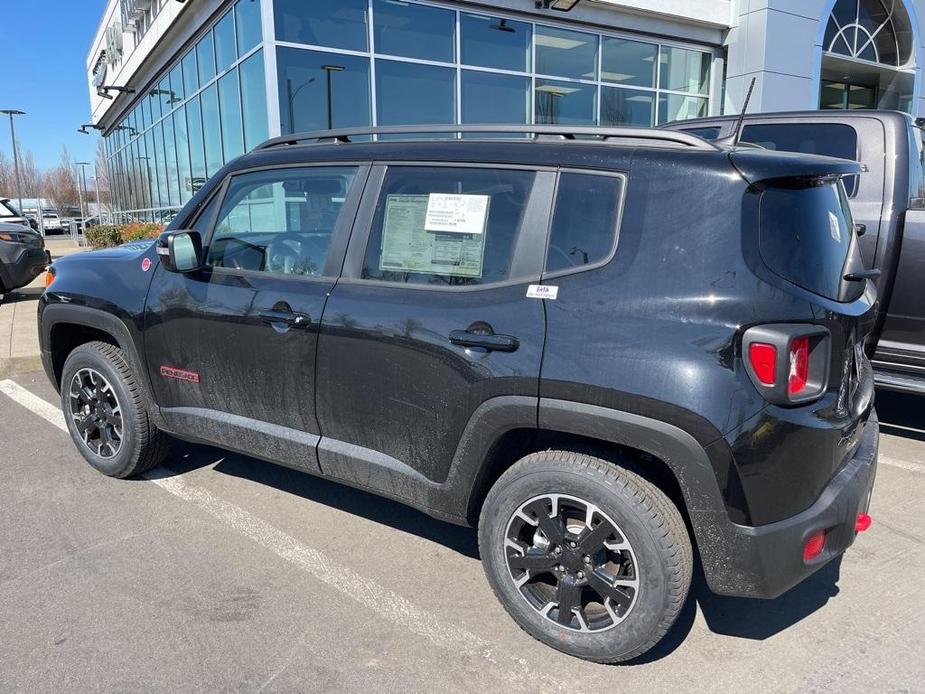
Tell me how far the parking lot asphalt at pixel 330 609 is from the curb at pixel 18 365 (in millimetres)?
3267

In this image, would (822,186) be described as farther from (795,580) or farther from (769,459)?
(795,580)

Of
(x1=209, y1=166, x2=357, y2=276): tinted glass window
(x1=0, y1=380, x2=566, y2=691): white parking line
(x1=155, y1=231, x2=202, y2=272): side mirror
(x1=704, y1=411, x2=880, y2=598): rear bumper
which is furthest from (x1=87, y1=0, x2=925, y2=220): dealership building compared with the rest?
(x1=704, y1=411, x2=880, y2=598): rear bumper

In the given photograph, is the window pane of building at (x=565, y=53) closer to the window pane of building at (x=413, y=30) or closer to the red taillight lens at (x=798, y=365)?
the window pane of building at (x=413, y=30)

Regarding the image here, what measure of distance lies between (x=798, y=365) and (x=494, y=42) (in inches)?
460

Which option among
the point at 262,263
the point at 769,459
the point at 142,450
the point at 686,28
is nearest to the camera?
the point at 769,459

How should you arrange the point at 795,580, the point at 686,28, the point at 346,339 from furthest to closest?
the point at 686,28
the point at 346,339
the point at 795,580

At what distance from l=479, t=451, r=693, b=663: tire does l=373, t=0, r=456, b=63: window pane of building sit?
415 inches

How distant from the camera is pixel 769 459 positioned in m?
2.10

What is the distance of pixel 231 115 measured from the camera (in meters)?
12.8

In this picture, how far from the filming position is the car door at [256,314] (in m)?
3.03

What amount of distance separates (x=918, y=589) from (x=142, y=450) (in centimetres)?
382

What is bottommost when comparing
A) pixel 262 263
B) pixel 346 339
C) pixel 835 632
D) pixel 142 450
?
pixel 835 632

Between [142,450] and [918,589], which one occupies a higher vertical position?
[142,450]

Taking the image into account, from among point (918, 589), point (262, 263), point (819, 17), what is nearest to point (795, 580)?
point (918, 589)
